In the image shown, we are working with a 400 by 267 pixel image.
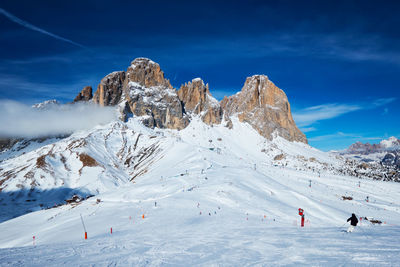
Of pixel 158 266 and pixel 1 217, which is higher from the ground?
pixel 158 266

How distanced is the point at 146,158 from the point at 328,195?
5312 inches

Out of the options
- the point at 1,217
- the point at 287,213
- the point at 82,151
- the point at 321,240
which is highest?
the point at 82,151

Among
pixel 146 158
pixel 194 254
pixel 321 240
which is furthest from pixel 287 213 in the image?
pixel 146 158

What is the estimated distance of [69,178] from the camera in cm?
16325

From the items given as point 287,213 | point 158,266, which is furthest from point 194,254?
point 287,213

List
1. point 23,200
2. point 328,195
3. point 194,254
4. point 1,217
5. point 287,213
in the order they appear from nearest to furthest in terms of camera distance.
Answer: point 194,254 → point 287,213 → point 328,195 → point 1,217 → point 23,200

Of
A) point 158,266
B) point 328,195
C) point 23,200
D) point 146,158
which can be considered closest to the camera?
point 158,266

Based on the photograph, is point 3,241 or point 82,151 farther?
point 82,151

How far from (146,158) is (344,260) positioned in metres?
175

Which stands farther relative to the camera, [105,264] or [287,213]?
[287,213]

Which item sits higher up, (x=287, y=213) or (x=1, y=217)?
(x=287, y=213)

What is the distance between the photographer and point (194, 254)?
12477mm

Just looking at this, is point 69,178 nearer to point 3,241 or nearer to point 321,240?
point 3,241

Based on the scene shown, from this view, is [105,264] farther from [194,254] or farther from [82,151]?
[82,151]
